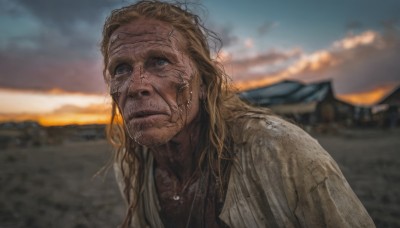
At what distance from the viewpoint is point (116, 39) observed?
6.40ft

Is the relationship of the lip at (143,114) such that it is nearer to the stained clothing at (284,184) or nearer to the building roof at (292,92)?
the stained clothing at (284,184)

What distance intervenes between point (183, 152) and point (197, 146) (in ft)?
0.38

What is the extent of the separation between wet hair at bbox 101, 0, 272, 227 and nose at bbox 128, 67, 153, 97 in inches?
17.1

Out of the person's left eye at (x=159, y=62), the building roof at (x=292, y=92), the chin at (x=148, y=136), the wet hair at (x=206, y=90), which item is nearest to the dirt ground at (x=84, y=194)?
the wet hair at (x=206, y=90)

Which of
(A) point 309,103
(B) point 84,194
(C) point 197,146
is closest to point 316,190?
(C) point 197,146

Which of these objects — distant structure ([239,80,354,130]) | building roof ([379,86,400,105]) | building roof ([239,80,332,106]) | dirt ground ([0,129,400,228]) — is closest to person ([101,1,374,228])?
dirt ground ([0,129,400,228])

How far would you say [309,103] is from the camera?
22.2 meters

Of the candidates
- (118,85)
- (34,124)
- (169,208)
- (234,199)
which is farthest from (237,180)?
(34,124)

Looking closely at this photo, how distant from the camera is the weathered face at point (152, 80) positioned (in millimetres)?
1684

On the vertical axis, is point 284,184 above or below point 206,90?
below

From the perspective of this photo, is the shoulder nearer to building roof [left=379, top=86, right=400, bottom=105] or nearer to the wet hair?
the wet hair

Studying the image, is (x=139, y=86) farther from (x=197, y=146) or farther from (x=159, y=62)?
(x=197, y=146)

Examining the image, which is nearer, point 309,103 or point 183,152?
point 183,152

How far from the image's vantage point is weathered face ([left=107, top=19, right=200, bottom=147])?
1.68 meters
